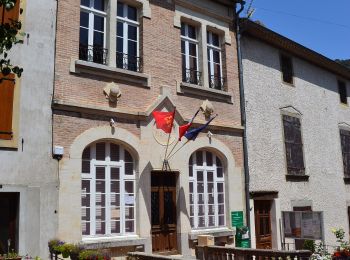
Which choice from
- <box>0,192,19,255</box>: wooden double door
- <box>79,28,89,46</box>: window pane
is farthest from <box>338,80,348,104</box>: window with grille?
<box>0,192,19,255</box>: wooden double door

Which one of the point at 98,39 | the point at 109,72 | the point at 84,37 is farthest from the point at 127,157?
the point at 84,37

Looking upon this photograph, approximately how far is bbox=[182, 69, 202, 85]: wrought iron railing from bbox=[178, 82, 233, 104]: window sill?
13.6 inches

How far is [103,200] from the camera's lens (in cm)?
1120

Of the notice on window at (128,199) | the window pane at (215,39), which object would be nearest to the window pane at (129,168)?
the notice on window at (128,199)

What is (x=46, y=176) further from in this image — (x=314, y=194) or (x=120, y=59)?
(x=314, y=194)

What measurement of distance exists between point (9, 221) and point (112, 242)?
2482 millimetres

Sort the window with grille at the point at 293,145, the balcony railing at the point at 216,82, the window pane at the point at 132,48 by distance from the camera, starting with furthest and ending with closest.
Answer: the window with grille at the point at 293,145 → the balcony railing at the point at 216,82 → the window pane at the point at 132,48

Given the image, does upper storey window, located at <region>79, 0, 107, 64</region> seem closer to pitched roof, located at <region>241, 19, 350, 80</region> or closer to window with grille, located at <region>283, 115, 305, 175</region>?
pitched roof, located at <region>241, 19, 350, 80</region>

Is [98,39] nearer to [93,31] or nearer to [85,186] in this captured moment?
[93,31]

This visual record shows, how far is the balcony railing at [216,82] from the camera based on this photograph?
1450 centimetres

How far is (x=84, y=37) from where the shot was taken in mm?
11523

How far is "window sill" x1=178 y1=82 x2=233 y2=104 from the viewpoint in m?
13.4

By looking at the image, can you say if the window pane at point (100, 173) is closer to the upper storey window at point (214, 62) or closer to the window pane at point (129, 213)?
the window pane at point (129, 213)

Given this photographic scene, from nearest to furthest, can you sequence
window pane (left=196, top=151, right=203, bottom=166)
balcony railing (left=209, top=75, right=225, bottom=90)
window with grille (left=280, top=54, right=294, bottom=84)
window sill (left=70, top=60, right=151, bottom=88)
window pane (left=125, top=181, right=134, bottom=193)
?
window sill (left=70, top=60, right=151, bottom=88), window pane (left=125, top=181, right=134, bottom=193), window pane (left=196, top=151, right=203, bottom=166), balcony railing (left=209, top=75, right=225, bottom=90), window with grille (left=280, top=54, right=294, bottom=84)
